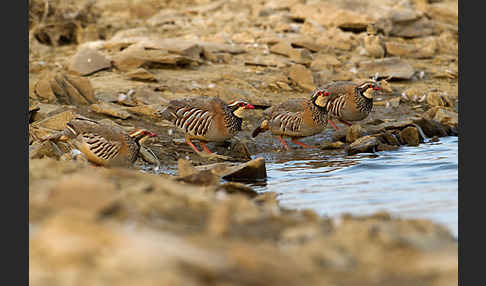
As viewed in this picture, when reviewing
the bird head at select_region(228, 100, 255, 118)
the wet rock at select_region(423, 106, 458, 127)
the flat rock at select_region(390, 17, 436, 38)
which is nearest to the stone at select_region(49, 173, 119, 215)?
the bird head at select_region(228, 100, 255, 118)

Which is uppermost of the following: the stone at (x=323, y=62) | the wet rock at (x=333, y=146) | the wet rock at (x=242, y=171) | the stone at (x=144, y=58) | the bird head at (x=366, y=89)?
the stone at (x=144, y=58)

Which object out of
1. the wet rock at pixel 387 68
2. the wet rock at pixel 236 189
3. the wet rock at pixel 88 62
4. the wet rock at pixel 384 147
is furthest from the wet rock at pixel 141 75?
the wet rock at pixel 236 189

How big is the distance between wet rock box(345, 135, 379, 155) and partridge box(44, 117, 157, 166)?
3346 mm

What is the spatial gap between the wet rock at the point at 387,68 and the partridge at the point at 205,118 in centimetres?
499

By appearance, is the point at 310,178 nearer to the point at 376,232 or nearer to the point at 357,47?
the point at 376,232

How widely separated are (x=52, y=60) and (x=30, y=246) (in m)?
11.2

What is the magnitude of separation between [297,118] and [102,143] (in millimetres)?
3688

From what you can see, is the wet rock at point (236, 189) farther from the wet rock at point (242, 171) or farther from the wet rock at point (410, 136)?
the wet rock at point (410, 136)

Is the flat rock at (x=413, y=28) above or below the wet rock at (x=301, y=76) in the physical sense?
above

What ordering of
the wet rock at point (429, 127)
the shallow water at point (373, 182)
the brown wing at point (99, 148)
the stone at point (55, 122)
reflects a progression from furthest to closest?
the wet rock at point (429, 127) → the stone at point (55, 122) → the brown wing at point (99, 148) → the shallow water at point (373, 182)

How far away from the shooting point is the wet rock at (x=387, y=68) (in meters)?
14.1

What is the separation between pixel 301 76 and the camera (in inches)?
515

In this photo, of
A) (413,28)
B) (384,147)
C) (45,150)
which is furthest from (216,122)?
(413,28)

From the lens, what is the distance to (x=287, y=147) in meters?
10.7
